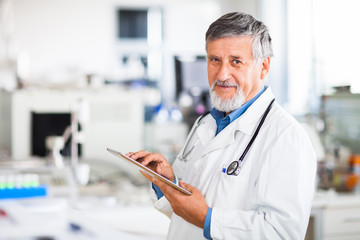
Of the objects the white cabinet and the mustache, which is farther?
the white cabinet

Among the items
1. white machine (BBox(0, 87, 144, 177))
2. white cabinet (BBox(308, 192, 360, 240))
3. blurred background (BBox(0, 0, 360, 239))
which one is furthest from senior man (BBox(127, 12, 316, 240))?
white machine (BBox(0, 87, 144, 177))

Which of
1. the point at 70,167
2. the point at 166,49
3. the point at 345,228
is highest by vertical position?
the point at 166,49

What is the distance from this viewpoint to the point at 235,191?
3.66 feet

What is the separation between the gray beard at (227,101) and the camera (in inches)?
46.6

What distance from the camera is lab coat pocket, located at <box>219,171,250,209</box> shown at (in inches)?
43.7

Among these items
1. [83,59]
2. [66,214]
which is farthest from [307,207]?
[83,59]

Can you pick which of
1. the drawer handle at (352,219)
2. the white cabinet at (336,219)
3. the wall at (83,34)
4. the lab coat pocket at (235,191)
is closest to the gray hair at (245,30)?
the lab coat pocket at (235,191)

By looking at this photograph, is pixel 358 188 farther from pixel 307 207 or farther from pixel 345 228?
pixel 307 207

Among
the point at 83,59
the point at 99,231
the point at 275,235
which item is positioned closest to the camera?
the point at 275,235

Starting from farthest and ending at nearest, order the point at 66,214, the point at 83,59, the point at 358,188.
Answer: the point at 83,59 < the point at 358,188 < the point at 66,214

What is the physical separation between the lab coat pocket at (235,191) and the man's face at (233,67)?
23cm

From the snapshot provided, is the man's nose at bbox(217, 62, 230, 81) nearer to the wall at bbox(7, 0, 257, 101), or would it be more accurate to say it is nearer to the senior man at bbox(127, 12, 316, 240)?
the senior man at bbox(127, 12, 316, 240)

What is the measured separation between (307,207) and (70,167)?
1501 millimetres

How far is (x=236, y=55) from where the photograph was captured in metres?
1.14
